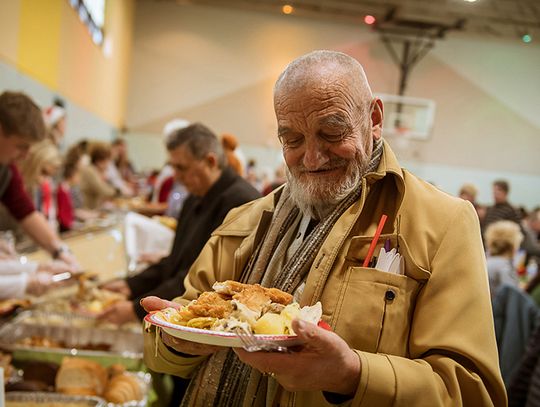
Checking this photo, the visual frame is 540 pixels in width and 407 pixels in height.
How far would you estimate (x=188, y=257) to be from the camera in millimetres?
2951

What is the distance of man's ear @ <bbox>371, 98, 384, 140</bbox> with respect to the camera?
5.56 feet

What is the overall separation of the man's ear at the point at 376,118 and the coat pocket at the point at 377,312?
0.41 meters

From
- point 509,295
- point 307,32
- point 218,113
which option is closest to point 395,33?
point 307,32

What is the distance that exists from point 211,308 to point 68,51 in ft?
28.4

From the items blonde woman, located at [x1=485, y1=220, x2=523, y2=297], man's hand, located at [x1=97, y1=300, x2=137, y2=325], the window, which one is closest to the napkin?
man's hand, located at [x1=97, y1=300, x2=137, y2=325]

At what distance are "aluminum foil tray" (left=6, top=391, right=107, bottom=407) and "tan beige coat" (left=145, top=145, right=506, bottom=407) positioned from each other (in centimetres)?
96

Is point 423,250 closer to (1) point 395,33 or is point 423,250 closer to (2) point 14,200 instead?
(2) point 14,200

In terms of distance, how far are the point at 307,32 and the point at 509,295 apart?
561 inches

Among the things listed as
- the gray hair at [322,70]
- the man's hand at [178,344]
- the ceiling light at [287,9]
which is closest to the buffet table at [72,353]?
the man's hand at [178,344]

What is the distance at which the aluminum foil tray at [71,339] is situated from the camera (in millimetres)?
2863

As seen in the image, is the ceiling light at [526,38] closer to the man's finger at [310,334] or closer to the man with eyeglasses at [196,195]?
the man with eyeglasses at [196,195]

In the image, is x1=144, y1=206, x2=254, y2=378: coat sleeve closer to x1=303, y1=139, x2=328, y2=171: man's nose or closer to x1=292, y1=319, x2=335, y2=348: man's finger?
x1=303, y1=139, x2=328, y2=171: man's nose

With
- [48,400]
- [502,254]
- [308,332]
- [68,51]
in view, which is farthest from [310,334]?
[68,51]

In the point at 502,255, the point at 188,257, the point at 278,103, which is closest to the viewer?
the point at 278,103
